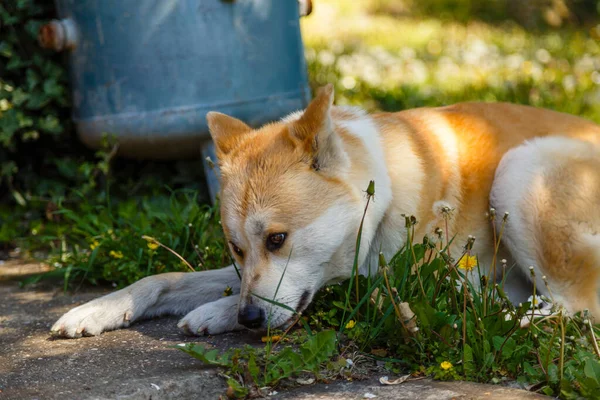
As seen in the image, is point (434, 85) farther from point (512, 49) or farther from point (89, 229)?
point (89, 229)

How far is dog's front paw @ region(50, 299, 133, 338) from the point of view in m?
3.27

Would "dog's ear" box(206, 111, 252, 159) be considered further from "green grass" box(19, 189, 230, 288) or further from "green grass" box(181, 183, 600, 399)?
"green grass" box(181, 183, 600, 399)

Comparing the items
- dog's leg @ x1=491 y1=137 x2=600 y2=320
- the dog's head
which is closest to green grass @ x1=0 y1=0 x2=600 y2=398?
the dog's head

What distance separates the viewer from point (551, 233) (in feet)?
11.5

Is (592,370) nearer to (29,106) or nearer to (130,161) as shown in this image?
(130,161)

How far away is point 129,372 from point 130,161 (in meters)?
2.71

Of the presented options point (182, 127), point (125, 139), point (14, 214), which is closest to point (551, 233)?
point (182, 127)

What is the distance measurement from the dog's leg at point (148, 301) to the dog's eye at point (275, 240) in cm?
62

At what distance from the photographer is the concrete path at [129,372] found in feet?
8.73

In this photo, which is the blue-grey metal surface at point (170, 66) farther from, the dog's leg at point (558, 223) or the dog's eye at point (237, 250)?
the dog's leg at point (558, 223)

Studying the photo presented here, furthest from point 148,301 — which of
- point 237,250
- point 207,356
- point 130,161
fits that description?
point 130,161

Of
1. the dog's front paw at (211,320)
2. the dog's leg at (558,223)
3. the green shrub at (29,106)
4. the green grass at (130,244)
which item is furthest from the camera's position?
the green shrub at (29,106)

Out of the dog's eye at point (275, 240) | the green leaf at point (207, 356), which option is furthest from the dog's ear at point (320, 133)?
the green leaf at point (207, 356)

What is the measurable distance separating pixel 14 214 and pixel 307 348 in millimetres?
3040
